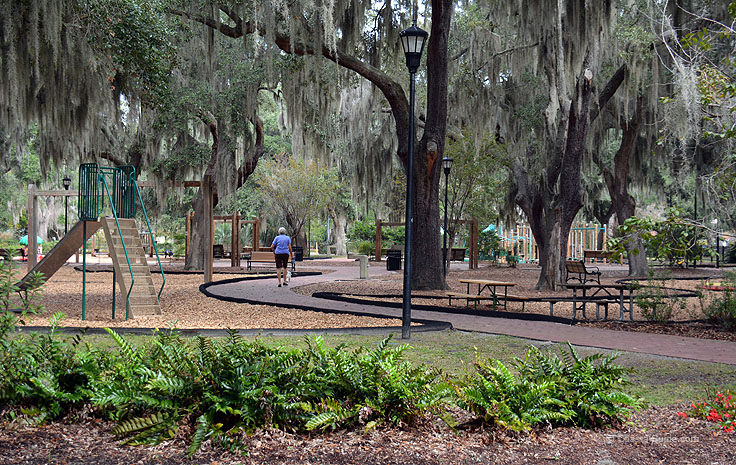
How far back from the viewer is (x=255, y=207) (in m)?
43.4

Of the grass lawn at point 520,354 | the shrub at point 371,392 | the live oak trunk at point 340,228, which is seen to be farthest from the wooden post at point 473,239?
the shrub at point 371,392

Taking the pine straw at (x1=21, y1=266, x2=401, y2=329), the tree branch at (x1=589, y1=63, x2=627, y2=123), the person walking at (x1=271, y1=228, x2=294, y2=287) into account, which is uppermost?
the tree branch at (x1=589, y1=63, x2=627, y2=123)

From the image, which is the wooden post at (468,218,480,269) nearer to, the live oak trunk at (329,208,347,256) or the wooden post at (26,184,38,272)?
the live oak trunk at (329,208,347,256)

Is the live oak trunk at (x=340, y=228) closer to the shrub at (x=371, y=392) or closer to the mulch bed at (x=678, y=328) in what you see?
the mulch bed at (x=678, y=328)

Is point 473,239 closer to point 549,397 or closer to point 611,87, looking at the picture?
point 611,87

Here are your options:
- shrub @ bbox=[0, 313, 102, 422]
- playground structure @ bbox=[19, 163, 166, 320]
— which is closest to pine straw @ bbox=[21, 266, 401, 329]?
playground structure @ bbox=[19, 163, 166, 320]

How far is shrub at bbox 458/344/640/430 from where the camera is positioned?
455 cm

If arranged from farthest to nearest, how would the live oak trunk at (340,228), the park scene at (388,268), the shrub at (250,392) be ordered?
the live oak trunk at (340,228) < the park scene at (388,268) < the shrub at (250,392)

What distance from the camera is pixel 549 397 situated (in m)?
4.72

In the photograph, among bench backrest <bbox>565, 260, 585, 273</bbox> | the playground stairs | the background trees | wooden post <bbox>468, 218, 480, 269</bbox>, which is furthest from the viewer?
wooden post <bbox>468, 218, 480, 269</bbox>

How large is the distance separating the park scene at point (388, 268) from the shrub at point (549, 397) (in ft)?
0.07

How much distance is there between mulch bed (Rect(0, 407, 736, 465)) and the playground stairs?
22.5ft

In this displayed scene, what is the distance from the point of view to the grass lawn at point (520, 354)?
604 centimetres

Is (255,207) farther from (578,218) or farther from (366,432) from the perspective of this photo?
(366,432)
